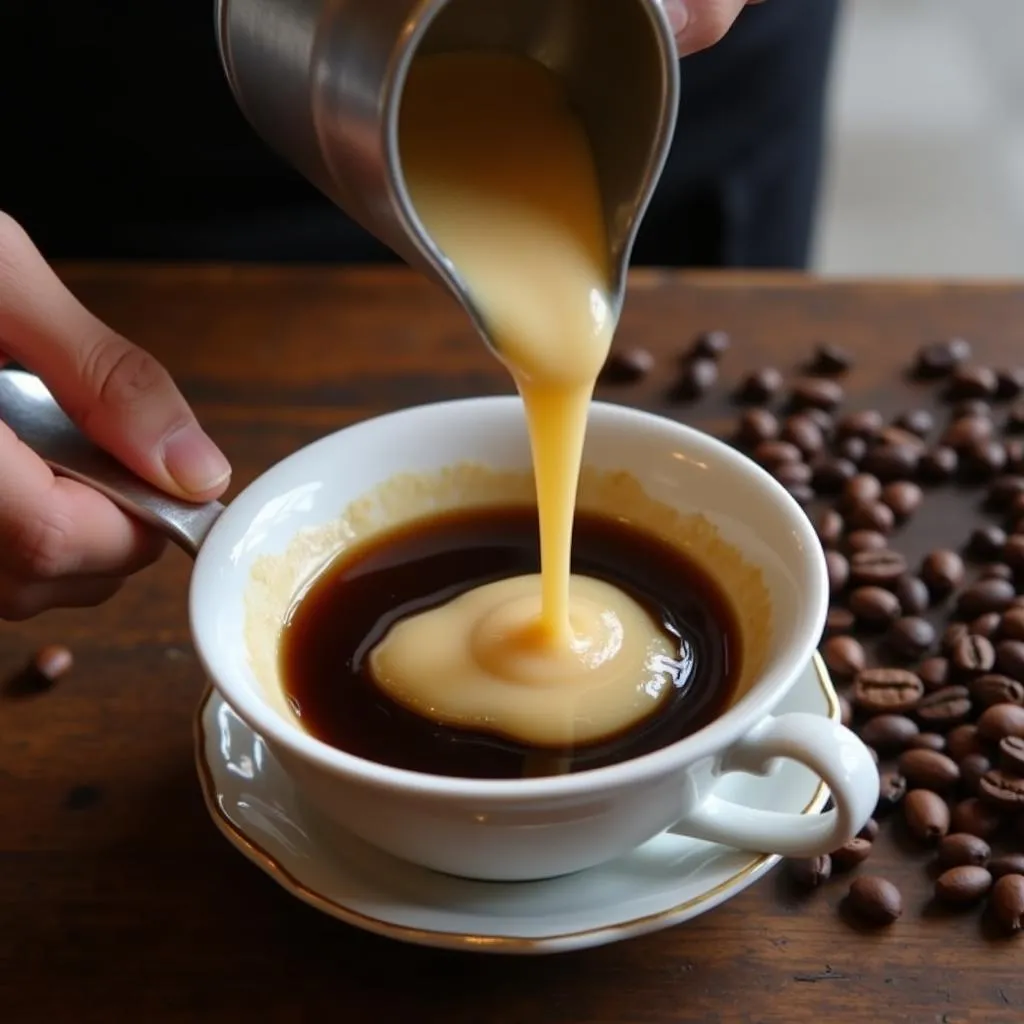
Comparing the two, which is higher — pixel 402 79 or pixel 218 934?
pixel 402 79

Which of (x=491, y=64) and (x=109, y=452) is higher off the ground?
(x=491, y=64)

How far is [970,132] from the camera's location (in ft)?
10.8

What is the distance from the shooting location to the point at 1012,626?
3.73 ft

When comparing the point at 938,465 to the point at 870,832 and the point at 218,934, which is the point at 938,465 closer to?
the point at 870,832

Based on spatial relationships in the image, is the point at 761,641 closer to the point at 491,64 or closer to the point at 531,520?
the point at 531,520

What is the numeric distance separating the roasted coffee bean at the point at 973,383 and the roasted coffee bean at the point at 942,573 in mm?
273

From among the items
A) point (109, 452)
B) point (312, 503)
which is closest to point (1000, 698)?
point (312, 503)

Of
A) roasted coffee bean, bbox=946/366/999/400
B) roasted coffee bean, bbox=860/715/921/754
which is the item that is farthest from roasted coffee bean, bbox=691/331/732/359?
roasted coffee bean, bbox=860/715/921/754

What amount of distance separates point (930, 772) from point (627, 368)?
0.61 metres

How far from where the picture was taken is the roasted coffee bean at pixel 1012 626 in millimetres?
1133

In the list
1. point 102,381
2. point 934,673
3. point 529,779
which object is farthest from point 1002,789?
point 102,381

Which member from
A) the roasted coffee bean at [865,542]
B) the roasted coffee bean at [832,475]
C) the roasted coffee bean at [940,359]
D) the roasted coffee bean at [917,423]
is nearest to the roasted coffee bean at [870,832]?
the roasted coffee bean at [865,542]

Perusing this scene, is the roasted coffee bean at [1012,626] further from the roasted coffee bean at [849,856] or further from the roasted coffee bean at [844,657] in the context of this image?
the roasted coffee bean at [849,856]

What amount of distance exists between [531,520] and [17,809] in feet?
1.48
